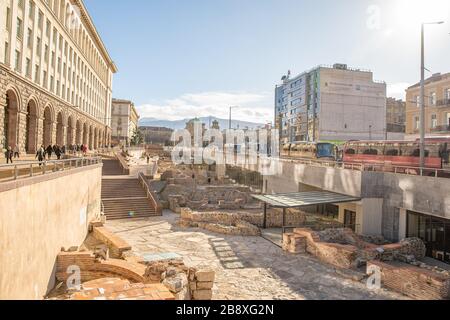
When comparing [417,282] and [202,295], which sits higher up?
[417,282]

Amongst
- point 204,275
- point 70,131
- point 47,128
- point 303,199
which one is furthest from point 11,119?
point 204,275

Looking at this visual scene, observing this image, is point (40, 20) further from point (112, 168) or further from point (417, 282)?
point (417, 282)

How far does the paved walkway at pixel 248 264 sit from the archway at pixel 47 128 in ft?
60.5

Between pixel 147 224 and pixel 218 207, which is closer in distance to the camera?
pixel 147 224

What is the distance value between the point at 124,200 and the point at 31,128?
13.2 meters

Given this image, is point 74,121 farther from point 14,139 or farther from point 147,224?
point 147,224

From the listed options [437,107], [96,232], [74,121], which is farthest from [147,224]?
[437,107]

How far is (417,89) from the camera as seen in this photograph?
40250mm

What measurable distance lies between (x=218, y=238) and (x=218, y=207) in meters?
8.64

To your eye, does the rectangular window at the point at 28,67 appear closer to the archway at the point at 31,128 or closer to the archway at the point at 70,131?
the archway at the point at 31,128

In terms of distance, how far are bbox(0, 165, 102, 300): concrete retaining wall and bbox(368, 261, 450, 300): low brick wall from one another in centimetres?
1295

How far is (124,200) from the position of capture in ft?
92.6

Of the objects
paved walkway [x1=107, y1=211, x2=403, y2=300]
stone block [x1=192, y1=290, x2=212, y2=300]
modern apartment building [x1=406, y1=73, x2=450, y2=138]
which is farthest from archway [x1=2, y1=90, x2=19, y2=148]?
modern apartment building [x1=406, y1=73, x2=450, y2=138]

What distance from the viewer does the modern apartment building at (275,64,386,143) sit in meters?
64.9
